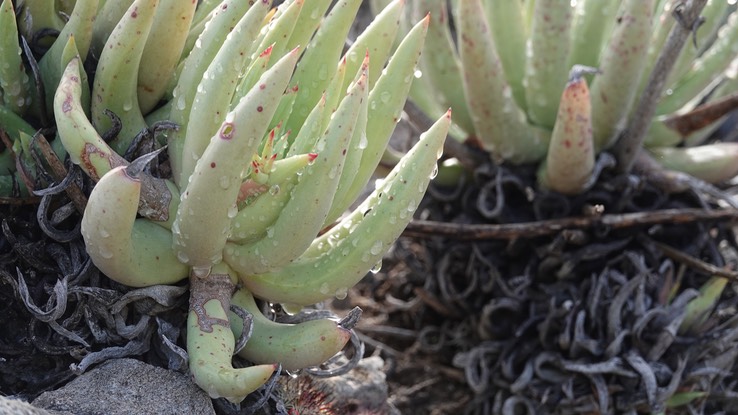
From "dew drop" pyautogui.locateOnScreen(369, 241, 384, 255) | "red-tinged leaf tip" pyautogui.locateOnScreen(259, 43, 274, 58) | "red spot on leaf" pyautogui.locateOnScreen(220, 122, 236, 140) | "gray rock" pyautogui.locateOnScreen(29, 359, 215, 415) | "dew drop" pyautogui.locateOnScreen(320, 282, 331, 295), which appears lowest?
"gray rock" pyautogui.locateOnScreen(29, 359, 215, 415)

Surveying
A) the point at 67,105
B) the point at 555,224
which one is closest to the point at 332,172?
the point at 67,105

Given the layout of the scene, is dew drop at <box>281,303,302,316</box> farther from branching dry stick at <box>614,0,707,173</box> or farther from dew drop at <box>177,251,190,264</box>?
branching dry stick at <box>614,0,707,173</box>

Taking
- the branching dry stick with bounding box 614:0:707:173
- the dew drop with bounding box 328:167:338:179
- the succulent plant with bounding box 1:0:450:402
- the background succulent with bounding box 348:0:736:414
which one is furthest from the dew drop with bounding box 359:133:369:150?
the branching dry stick with bounding box 614:0:707:173

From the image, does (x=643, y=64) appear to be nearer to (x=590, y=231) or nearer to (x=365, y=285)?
(x=590, y=231)

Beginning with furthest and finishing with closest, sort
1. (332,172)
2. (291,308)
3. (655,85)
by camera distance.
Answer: (655,85)
(291,308)
(332,172)

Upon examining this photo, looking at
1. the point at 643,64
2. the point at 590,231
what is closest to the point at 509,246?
the point at 590,231

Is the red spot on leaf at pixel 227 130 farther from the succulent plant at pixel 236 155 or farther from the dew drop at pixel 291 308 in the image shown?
the dew drop at pixel 291 308

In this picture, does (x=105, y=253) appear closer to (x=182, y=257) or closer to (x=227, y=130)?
(x=182, y=257)
